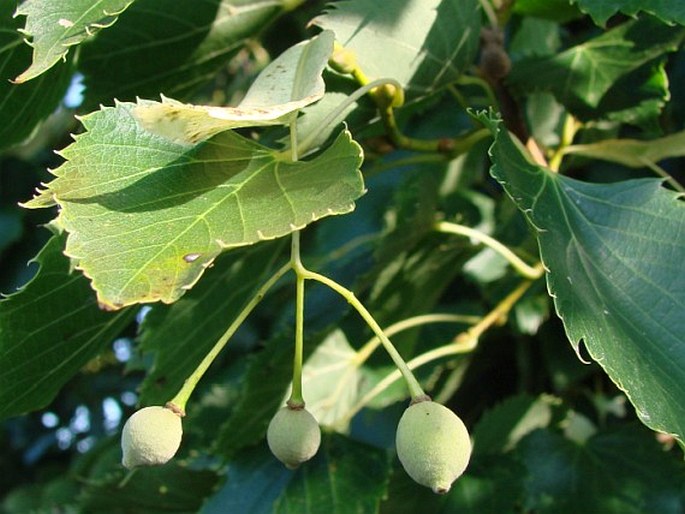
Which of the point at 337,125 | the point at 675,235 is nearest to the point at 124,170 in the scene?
the point at 337,125

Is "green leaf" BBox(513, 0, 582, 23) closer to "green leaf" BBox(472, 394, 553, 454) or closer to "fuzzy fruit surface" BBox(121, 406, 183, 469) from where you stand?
"green leaf" BBox(472, 394, 553, 454)

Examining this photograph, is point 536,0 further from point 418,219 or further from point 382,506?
point 382,506

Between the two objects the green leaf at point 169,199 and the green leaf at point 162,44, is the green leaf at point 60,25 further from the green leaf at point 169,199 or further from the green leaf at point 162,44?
the green leaf at point 162,44

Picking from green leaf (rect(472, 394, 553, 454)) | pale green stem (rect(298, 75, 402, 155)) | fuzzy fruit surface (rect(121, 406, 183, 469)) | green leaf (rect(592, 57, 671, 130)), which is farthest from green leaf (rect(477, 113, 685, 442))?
green leaf (rect(472, 394, 553, 454))

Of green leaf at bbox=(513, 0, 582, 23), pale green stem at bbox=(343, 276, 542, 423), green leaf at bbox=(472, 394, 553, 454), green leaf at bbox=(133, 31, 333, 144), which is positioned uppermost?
green leaf at bbox=(133, 31, 333, 144)

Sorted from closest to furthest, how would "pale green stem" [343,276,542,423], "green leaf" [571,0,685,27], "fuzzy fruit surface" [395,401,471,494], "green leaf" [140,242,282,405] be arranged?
"fuzzy fruit surface" [395,401,471,494]
"green leaf" [571,0,685,27]
"green leaf" [140,242,282,405]
"pale green stem" [343,276,542,423]

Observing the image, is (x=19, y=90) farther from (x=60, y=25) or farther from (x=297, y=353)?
(x=297, y=353)
